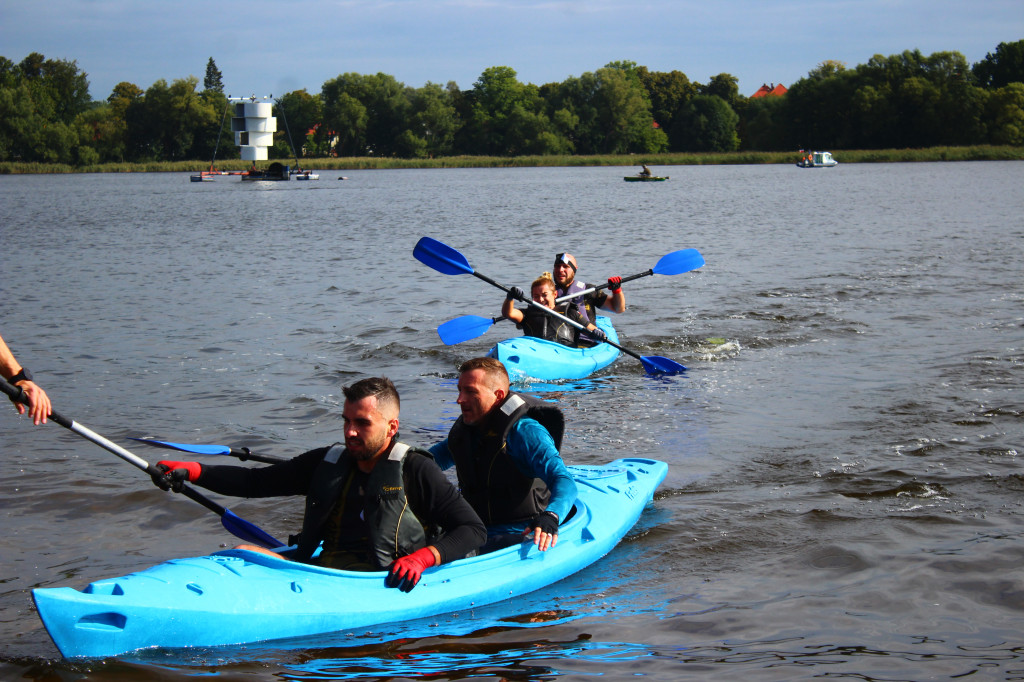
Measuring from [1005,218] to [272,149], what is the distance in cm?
7534

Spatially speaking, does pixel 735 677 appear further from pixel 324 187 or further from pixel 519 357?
pixel 324 187

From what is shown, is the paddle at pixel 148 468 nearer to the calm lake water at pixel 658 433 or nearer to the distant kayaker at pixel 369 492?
the distant kayaker at pixel 369 492

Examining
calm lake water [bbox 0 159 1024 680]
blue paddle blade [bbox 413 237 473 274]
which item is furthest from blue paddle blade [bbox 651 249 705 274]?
blue paddle blade [bbox 413 237 473 274]

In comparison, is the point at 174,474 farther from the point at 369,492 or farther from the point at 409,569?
the point at 409,569

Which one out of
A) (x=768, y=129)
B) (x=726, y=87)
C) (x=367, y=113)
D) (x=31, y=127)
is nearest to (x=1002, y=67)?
(x=768, y=129)

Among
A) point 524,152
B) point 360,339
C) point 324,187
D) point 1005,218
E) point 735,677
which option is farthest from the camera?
point 524,152

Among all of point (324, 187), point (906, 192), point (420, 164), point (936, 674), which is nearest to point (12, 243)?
point (936, 674)

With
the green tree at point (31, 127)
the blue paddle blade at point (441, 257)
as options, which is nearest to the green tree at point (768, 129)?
the green tree at point (31, 127)

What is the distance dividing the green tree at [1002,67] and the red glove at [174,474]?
85.0 m

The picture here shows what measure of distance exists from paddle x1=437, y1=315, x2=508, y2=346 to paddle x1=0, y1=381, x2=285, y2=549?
15.3 ft

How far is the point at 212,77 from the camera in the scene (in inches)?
5084

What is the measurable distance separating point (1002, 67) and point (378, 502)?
8903cm

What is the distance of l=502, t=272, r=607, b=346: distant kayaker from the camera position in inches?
353

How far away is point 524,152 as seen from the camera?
290 ft
